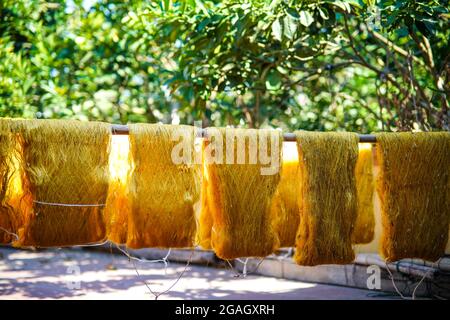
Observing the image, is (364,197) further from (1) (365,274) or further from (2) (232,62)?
(1) (365,274)

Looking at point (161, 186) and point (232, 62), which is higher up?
point (232, 62)

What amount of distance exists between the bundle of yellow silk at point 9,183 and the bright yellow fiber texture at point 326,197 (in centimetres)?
154

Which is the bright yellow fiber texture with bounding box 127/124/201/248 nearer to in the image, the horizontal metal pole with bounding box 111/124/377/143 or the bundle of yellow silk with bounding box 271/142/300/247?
the horizontal metal pole with bounding box 111/124/377/143

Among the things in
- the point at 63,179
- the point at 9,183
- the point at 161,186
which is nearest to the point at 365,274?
the point at 161,186

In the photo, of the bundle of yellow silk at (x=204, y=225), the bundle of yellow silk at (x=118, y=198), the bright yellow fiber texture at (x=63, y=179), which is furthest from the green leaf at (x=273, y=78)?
the bright yellow fiber texture at (x=63, y=179)

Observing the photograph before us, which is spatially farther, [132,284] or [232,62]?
[132,284]

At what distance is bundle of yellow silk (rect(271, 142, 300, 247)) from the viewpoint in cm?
343

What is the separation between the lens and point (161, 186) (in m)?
3.00

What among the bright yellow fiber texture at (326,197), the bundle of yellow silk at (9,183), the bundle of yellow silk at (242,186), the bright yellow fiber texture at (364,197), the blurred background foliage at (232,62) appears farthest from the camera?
the blurred background foliage at (232,62)

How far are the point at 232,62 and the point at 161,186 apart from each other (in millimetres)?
2014

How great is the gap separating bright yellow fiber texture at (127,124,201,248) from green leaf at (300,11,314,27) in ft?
4.53

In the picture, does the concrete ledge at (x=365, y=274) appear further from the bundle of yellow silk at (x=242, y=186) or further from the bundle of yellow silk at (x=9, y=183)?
the bundle of yellow silk at (x=9, y=183)

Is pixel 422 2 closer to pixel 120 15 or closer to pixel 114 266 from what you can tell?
pixel 120 15

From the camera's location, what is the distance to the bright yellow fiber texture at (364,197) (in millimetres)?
3574
